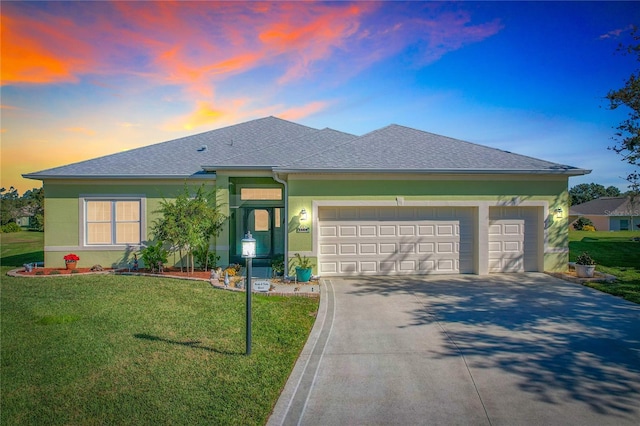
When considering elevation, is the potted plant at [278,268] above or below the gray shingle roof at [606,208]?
below

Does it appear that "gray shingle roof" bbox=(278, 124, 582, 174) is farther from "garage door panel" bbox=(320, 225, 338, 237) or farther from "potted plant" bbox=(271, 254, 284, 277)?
"potted plant" bbox=(271, 254, 284, 277)

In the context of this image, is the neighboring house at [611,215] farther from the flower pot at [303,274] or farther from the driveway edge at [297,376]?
the driveway edge at [297,376]

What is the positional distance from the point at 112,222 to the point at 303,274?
7.82 metres

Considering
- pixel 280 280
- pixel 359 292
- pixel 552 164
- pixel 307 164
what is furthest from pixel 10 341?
pixel 552 164

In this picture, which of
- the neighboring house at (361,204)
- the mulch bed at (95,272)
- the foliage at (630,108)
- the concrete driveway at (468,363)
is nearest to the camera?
the concrete driveway at (468,363)

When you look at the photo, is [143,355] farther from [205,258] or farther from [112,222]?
[112,222]

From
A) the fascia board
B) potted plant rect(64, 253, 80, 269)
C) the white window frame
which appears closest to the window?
the white window frame

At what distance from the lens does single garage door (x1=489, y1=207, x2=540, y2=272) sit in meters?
12.3

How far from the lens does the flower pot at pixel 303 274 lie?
10.9m

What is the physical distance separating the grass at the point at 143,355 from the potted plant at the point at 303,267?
181 cm

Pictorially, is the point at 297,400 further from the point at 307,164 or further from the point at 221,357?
the point at 307,164

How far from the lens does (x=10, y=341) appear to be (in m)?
6.02

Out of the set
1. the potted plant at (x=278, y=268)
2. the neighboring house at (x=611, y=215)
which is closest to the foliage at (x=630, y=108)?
the potted plant at (x=278, y=268)

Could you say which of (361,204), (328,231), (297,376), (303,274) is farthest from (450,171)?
(297,376)
